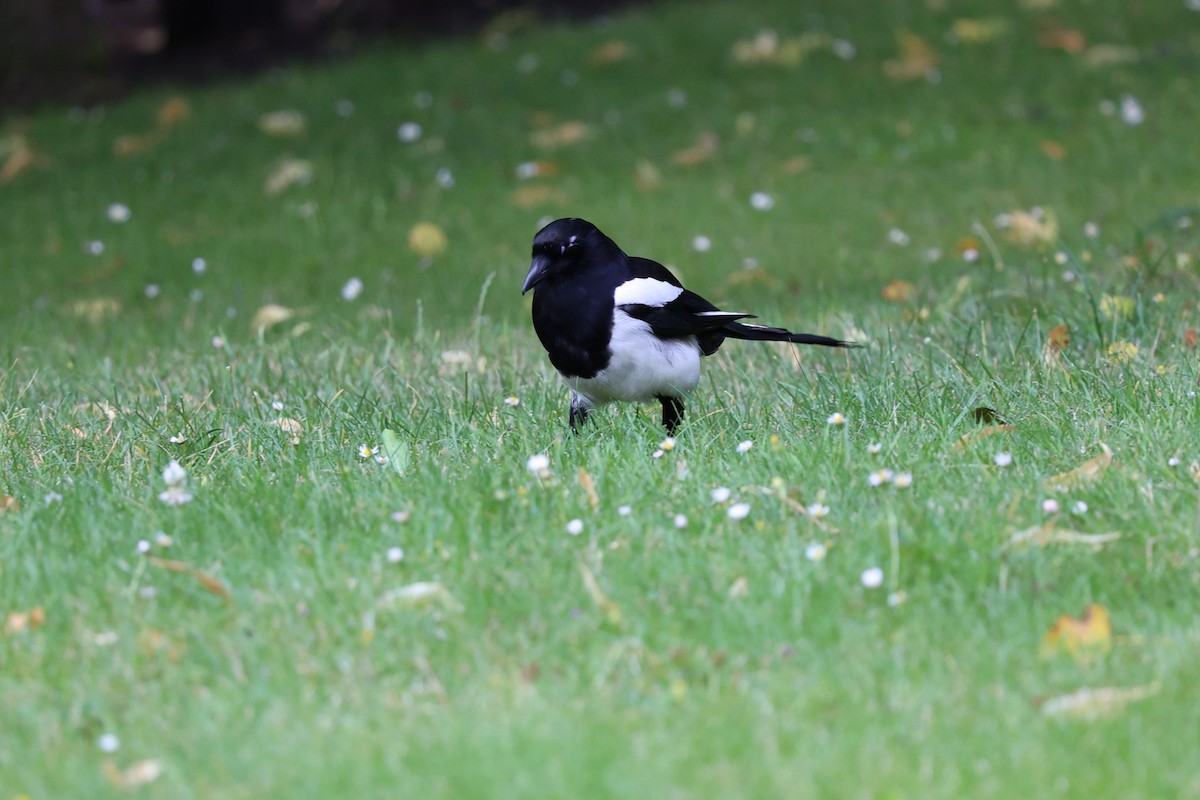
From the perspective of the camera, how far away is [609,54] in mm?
10922

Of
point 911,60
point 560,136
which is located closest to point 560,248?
point 560,136

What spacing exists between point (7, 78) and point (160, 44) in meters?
2.96

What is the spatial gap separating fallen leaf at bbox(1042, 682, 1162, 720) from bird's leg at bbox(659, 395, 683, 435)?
6.11 ft

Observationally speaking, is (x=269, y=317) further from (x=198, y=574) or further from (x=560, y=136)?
(x=198, y=574)

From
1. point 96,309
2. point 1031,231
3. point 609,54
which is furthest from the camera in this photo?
point 609,54

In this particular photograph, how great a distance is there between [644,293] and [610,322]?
6.1 inches

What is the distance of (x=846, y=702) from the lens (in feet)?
8.93

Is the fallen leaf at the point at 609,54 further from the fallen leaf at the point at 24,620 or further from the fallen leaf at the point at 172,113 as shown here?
the fallen leaf at the point at 24,620

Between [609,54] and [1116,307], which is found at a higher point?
[1116,307]

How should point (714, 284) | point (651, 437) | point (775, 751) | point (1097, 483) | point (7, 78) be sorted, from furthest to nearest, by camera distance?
point (7, 78)
point (714, 284)
point (651, 437)
point (1097, 483)
point (775, 751)

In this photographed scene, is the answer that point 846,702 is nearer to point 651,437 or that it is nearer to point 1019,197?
point 651,437

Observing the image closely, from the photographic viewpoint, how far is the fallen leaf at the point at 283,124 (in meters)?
9.88

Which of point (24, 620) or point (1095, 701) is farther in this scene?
point (24, 620)

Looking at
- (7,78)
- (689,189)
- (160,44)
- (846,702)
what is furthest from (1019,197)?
(160,44)
